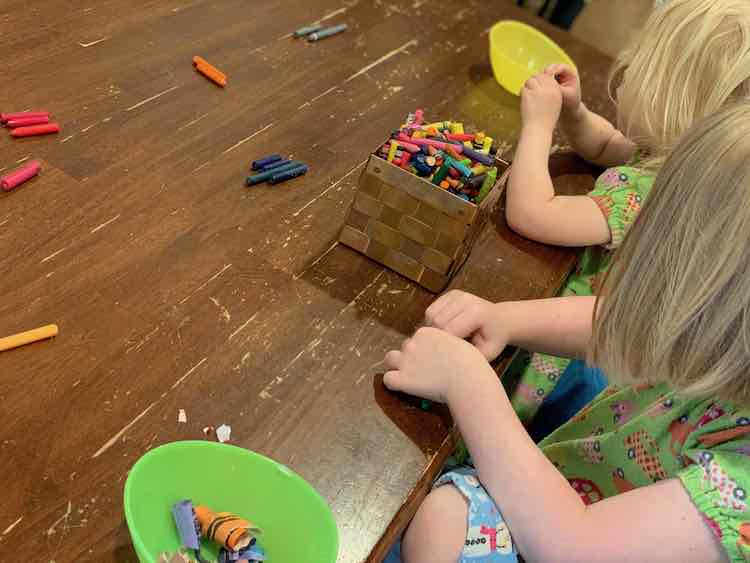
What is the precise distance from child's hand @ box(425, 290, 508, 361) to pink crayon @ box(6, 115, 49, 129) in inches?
19.5

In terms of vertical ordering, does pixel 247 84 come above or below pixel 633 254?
below

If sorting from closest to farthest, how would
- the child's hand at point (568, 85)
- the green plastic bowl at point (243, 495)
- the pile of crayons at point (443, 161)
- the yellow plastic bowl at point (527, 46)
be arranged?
the green plastic bowl at point (243, 495) < the pile of crayons at point (443, 161) < the child's hand at point (568, 85) < the yellow plastic bowl at point (527, 46)

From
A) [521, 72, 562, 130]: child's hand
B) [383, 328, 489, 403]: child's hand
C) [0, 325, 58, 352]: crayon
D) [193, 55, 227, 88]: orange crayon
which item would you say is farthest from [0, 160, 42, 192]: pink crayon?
[521, 72, 562, 130]: child's hand

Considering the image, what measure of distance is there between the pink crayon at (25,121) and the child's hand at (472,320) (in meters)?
0.50

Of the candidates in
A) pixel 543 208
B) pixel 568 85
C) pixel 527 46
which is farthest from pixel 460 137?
pixel 527 46

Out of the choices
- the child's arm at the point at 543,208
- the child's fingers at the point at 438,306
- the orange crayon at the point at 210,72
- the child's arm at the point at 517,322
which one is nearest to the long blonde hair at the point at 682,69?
the child's arm at the point at 543,208

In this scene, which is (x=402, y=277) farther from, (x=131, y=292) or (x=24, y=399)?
(x=24, y=399)

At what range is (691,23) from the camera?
3.59 feet

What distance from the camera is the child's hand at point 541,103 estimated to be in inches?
47.3

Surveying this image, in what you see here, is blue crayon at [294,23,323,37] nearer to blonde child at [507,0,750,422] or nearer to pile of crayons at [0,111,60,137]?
blonde child at [507,0,750,422]

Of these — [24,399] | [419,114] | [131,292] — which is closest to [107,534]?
[24,399]

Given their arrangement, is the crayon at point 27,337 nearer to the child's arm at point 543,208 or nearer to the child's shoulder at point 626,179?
the child's arm at point 543,208

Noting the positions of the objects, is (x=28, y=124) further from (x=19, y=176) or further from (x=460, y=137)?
(x=460, y=137)

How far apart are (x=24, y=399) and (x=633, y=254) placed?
539 millimetres
